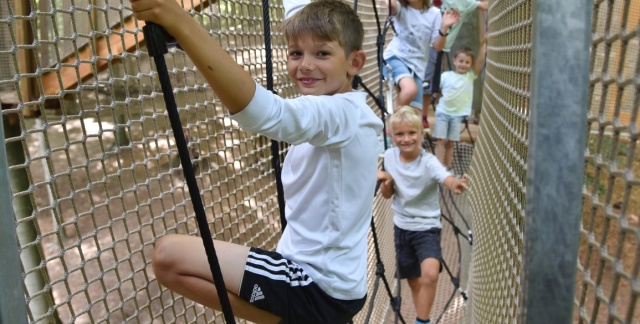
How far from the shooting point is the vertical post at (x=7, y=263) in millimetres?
429

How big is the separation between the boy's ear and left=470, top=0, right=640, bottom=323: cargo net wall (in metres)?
0.26

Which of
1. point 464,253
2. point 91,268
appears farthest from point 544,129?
point 91,268

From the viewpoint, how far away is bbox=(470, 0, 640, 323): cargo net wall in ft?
1.51

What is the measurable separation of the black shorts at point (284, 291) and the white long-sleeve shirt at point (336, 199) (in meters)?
0.02

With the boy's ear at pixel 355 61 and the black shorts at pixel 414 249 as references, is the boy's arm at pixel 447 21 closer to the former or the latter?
the black shorts at pixel 414 249

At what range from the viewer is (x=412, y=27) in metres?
2.78

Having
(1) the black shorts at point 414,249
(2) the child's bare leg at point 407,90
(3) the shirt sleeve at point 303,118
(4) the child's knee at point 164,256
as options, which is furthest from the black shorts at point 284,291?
(2) the child's bare leg at point 407,90

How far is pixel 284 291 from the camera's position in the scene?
86 centimetres

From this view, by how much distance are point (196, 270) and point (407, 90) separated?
2.04 m

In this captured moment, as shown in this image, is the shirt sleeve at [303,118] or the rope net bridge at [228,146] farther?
the shirt sleeve at [303,118]

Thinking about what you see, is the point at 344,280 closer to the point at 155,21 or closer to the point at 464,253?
the point at 155,21

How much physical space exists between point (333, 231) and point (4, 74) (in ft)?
4.07

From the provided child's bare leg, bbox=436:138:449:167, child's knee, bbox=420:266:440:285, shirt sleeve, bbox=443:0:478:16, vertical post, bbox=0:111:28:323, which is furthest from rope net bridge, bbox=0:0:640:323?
child's bare leg, bbox=436:138:449:167

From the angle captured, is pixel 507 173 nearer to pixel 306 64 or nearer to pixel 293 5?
pixel 306 64
